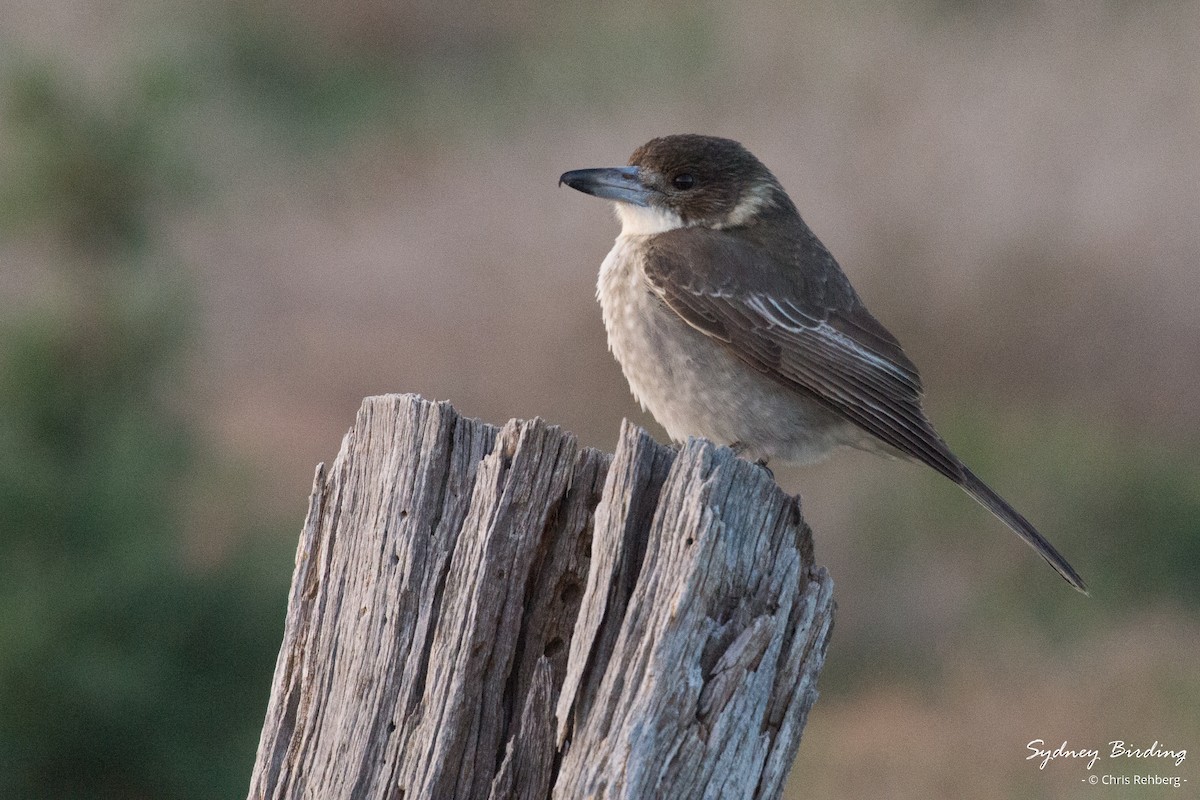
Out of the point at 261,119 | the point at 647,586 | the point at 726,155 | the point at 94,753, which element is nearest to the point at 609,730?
the point at 647,586

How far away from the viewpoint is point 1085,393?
11758 mm

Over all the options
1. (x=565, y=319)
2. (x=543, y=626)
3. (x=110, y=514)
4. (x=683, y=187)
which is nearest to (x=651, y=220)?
(x=683, y=187)

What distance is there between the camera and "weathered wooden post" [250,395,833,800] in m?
2.82

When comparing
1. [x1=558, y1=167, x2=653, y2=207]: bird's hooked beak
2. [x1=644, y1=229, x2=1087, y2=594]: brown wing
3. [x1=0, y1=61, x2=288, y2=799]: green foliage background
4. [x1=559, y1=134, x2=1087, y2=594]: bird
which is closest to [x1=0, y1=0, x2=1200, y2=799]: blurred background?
[x1=0, y1=61, x2=288, y2=799]: green foliage background

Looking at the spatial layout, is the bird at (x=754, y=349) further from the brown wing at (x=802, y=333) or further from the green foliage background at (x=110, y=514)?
the green foliage background at (x=110, y=514)

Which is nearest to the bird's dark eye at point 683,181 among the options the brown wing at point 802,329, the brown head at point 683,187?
the brown head at point 683,187

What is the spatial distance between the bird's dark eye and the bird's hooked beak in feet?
0.38

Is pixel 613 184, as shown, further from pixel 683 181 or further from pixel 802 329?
pixel 802 329

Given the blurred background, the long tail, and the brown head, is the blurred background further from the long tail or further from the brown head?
the long tail

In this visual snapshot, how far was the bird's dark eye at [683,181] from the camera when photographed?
5902 mm

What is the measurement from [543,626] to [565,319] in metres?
8.99

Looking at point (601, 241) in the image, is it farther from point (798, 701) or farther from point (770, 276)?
point (798, 701)

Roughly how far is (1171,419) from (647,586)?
992 cm

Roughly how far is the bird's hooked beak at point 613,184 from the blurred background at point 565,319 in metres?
2.66
